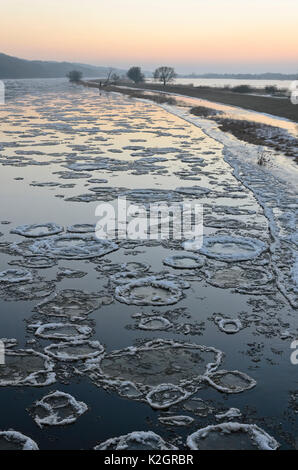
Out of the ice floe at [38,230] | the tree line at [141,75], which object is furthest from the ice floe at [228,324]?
the tree line at [141,75]

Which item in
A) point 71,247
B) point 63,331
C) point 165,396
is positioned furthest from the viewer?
point 71,247

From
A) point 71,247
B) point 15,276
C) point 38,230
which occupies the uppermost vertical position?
point 38,230

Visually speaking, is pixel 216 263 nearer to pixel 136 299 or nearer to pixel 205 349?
pixel 136 299

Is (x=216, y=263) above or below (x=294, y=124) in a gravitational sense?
below

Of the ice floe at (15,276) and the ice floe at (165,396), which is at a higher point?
the ice floe at (15,276)

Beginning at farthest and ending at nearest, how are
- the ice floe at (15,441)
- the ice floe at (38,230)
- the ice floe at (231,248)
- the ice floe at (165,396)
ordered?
the ice floe at (38,230)
the ice floe at (231,248)
the ice floe at (165,396)
the ice floe at (15,441)

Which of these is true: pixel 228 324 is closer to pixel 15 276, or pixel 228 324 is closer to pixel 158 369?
pixel 158 369

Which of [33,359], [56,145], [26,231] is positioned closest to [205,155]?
[56,145]

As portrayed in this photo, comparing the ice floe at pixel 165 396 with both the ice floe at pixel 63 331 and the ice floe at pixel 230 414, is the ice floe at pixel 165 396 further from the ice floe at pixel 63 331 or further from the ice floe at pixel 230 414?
the ice floe at pixel 63 331

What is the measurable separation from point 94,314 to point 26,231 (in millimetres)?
3191

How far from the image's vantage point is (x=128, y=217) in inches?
332

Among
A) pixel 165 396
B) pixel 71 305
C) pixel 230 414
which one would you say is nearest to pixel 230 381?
pixel 230 414

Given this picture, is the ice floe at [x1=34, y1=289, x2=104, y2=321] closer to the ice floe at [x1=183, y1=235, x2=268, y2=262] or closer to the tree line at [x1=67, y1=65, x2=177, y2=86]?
the ice floe at [x1=183, y1=235, x2=268, y2=262]

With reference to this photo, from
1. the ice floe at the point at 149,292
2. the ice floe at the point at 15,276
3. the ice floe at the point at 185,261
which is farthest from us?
the ice floe at the point at 185,261
